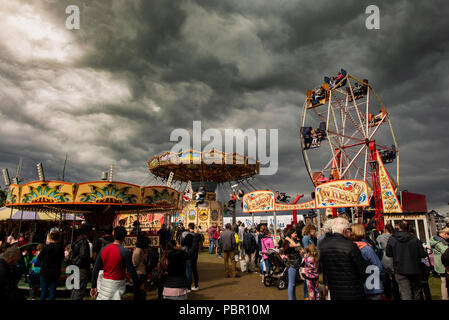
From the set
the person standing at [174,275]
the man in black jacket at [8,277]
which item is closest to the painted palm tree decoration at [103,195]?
the person standing at [174,275]

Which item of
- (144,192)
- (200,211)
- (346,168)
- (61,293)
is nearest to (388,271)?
(144,192)

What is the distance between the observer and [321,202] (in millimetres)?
10875

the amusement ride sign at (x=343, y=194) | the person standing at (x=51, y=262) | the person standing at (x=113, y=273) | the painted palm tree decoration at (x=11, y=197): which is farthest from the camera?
the amusement ride sign at (x=343, y=194)

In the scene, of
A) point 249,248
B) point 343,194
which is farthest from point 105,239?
point 343,194

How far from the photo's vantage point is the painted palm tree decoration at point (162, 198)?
9.76 m

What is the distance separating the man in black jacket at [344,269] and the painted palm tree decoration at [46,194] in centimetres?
856

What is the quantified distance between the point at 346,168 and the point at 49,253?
2353 centimetres

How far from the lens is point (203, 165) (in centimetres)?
2602

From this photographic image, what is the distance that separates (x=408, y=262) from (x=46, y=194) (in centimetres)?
1023

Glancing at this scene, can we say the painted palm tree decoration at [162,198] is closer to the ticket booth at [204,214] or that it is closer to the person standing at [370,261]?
the person standing at [370,261]

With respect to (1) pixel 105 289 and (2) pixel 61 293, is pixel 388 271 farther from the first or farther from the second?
(2) pixel 61 293

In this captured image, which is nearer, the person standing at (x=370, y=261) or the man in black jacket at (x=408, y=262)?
the person standing at (x=370, y=261)

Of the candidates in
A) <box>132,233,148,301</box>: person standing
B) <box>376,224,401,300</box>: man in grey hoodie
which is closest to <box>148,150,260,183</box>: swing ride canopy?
<box>132,233,148,301</box>: person standing
